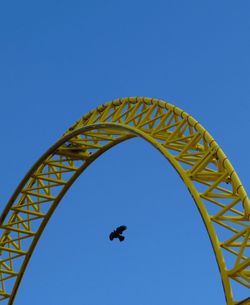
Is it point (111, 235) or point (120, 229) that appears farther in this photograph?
point (111, 235)

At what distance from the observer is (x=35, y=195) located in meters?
43.6

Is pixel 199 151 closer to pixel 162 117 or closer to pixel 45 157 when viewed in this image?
pixel 162 117

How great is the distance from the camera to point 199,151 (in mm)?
32812

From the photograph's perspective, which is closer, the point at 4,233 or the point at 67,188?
the point at 67,188

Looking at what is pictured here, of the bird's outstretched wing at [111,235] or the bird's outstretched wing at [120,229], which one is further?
the bird's outstretched wing at [111,235]

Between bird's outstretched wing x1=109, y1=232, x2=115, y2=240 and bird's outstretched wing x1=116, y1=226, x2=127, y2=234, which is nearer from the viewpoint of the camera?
bird's outstretched wing x1=116, y1=226, x2=127, y2=234

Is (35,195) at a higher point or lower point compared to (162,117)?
higher

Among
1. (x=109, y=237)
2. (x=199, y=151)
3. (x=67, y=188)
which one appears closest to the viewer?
(x=199, y=151)

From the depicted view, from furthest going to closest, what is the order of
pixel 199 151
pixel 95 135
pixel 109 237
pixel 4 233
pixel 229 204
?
pixel 4 233, pixel 95 135, pixel 109 237, pixel 199 151, pixel 229 204

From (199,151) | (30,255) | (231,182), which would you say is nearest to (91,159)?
(30,255)

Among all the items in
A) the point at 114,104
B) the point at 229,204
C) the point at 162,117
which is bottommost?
the point at 229,204

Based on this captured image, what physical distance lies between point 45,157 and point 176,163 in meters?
12.0

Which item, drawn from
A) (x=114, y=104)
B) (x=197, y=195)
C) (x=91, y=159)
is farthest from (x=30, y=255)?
(x=197, y=195)

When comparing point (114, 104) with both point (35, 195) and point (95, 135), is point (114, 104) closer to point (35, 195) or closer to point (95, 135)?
point (95, 135)
